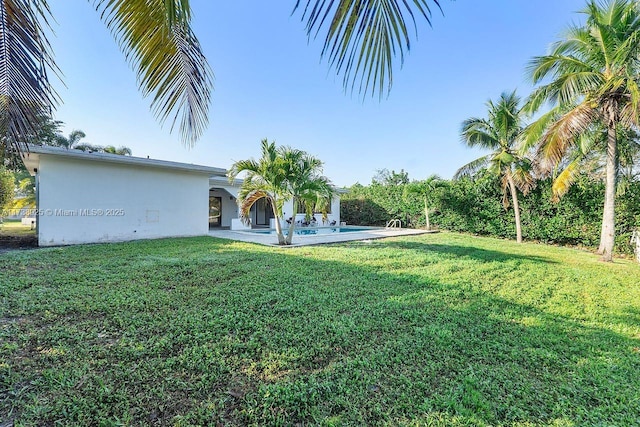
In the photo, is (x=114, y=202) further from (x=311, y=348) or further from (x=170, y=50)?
(x=311, y=348)

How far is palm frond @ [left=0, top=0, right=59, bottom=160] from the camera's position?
2250 millimetres

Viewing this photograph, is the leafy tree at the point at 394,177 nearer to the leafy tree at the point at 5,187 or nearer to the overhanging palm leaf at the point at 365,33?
the leafy tree at the point at 5,187

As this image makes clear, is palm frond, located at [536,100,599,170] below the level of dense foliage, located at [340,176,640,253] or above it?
above

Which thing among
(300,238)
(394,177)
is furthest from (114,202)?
(394,177)

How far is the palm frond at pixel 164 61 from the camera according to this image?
8.29ft

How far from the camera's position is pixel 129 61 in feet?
9.61

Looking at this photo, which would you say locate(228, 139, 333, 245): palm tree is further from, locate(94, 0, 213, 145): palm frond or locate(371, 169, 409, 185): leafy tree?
locate(371, 169, 409, 185): leafy tree

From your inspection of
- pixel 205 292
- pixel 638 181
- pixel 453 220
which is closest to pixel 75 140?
pixel 205 292

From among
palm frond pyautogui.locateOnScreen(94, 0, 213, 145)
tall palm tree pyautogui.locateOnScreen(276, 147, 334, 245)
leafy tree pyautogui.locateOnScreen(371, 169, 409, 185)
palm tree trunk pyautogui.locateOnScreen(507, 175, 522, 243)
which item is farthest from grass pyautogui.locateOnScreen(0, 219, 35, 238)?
leafy tree pyautogui.locateOnScreen(371, 169, 409, 185)

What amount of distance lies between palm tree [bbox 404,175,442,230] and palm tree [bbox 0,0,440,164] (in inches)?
681

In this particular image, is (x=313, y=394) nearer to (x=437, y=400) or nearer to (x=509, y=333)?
(x=437, y=400)

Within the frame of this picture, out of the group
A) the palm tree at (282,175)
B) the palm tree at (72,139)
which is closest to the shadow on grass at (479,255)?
the palm tree at (282,175)

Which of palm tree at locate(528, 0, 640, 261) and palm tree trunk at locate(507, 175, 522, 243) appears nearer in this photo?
palm tree at locate(528, 0, 640, 261)

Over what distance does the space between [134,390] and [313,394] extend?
1572 mm
